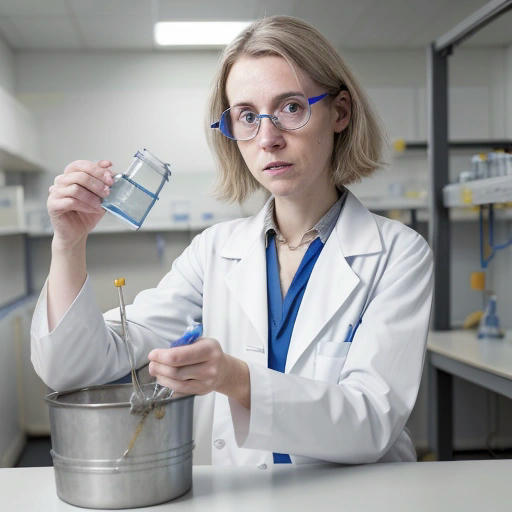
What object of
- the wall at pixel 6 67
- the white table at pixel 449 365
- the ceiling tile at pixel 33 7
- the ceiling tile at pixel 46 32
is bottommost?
the white table at pixel 449 365

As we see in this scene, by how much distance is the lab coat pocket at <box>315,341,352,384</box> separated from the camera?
4.11 feet

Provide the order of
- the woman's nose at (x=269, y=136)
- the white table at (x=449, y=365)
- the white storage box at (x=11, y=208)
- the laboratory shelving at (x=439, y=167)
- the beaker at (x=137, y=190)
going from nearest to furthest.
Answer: the beaker at (x=137, y=190) → the woman's nose at (x=269, y=136) → the white table at (x=449, y=365) → the laboratory shelving at (x=439, y=167) → the white storage box at (x=11, y=208)

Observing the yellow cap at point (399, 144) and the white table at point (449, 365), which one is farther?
the yellow cap at point (399, 144)

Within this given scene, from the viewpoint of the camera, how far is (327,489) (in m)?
0.97

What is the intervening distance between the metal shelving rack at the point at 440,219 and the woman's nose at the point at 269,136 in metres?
2.00

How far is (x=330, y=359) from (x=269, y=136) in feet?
1.44

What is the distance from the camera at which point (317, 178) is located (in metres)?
1.45

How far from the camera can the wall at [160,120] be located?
198 inches

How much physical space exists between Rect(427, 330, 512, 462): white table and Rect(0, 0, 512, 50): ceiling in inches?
95.4

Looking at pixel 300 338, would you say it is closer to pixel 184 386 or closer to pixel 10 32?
pixel 184 386

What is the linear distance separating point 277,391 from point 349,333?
13.4 inches

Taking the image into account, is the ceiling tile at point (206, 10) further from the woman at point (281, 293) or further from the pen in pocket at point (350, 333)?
the pen in pocket at point (350, 333)

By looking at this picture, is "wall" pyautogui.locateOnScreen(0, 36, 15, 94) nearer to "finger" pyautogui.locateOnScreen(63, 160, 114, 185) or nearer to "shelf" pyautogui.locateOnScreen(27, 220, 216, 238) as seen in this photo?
"shelf" pyautogui.locateOnScreen(27, 220, 216, 238)

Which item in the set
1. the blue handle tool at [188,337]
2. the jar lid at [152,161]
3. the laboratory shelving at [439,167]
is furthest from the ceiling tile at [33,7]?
the blue handle tool at [188,337]
